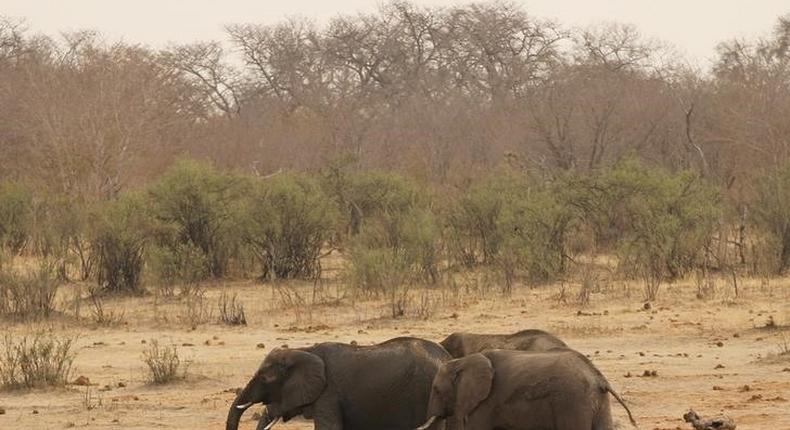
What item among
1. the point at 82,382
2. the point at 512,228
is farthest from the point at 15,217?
the point at 82,382

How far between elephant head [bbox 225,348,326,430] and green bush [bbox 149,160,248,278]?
39.5 feet

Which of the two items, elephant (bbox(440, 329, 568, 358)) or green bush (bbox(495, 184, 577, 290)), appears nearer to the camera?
elephant (bbox(440, 329, 568, 358))

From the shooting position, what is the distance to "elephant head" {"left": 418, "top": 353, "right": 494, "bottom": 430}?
310 inches

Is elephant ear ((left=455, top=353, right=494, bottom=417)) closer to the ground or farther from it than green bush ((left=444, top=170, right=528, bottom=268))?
closer to the ground

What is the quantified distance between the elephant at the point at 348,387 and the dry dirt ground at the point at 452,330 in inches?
46.7

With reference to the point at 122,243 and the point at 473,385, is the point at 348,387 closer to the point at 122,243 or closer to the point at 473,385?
the point at 473,385

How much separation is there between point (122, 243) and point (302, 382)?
11.2 m

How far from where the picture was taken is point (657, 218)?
2061 cm

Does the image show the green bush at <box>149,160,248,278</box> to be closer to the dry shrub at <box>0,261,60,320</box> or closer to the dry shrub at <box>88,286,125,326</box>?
the dry shrub at <box>88,286,125,326</box>

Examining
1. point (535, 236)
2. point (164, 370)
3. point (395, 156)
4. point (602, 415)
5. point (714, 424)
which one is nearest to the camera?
point (602, 415)

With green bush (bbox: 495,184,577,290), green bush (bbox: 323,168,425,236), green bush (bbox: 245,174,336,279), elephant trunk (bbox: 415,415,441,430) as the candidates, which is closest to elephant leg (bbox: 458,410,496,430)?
elephant trunk (bbox: 415,415,441,430)

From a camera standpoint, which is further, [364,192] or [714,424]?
[364,192]

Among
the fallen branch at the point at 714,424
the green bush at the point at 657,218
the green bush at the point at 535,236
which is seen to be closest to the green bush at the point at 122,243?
the green bush at the point at 535,236

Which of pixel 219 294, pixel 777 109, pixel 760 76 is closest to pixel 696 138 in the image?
pixel 777 109
